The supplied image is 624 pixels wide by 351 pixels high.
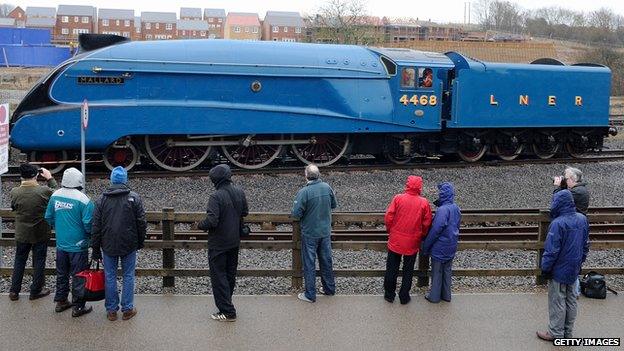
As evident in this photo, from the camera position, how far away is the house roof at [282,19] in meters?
99.5

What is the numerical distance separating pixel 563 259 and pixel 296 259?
9.52 ft

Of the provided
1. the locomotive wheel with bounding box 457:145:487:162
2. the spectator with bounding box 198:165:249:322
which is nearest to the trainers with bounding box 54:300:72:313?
the spectator with bounding box 198:165:249:322

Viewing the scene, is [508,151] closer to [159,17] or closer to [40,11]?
[159,17]

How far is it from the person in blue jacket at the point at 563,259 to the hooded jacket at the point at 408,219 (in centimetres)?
140

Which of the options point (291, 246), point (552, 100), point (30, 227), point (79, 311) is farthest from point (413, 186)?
point (552, 100)

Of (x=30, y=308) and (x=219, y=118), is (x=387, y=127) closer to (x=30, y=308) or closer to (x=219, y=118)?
(x=219, y=118)

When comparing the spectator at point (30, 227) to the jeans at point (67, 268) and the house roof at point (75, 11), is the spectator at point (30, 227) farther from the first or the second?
the house roof at point (75, 11)

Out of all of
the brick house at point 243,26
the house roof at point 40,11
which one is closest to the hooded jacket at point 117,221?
the brick house at point 243,26

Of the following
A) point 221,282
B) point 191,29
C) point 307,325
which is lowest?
point 307,325

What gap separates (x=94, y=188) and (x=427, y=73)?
8.75m

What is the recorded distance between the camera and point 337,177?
15.2 meters

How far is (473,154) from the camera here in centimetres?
1859

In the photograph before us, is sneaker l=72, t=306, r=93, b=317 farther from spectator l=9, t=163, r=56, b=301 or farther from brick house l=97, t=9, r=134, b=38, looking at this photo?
brick house l=97, t=9, r=134, b=38

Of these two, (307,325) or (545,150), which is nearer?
(307,325)
